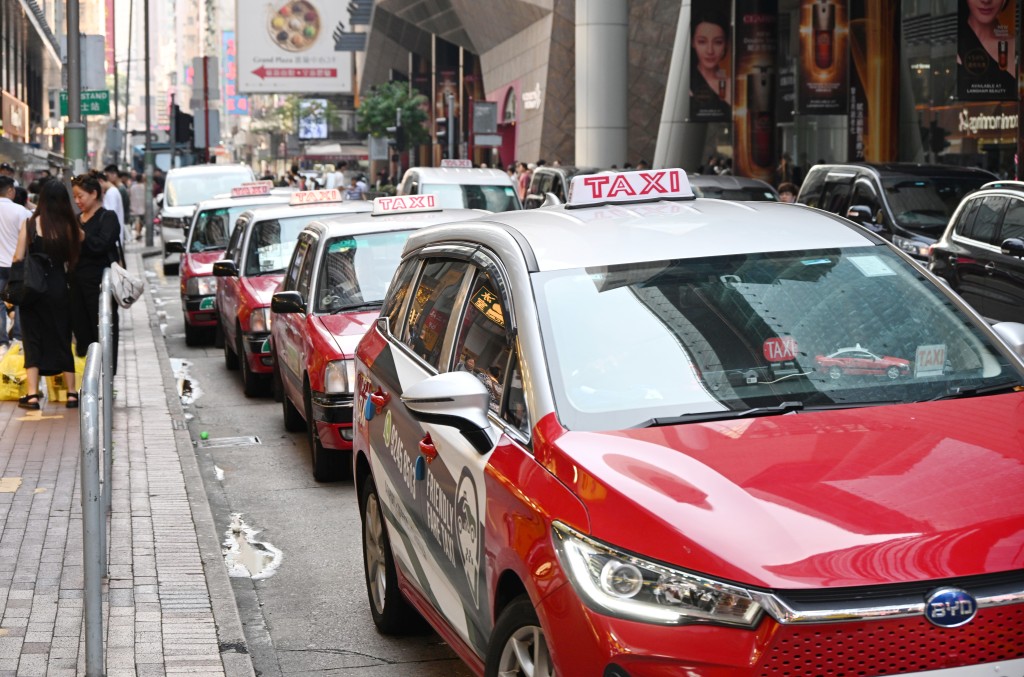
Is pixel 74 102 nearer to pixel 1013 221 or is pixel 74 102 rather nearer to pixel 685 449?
pixel 1013 221

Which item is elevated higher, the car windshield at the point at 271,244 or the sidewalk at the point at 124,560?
the car windshield at the point at 271,244

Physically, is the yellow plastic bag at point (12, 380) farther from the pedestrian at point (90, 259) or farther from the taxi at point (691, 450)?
the taxi at point (691, 450)

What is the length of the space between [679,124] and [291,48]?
1538cm

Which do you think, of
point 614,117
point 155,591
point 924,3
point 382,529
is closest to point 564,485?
point 382,529

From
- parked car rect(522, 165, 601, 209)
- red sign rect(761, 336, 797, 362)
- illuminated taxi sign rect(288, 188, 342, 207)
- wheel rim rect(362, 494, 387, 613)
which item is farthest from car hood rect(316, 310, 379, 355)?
parked car rect(522, 165, 601, 209)

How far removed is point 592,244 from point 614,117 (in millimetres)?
42159

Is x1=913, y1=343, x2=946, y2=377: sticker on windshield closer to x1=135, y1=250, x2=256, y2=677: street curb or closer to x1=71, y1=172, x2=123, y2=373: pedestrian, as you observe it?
x1=135, y1=250, x2=256, y2=677: street curb

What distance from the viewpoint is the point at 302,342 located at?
10.5 metres

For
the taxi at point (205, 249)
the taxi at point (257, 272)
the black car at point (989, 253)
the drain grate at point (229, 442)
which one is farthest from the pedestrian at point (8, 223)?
the black car at point (989, 253)

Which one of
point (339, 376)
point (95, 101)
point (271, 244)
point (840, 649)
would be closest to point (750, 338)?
point (840, 649)

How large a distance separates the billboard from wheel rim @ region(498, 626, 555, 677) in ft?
156

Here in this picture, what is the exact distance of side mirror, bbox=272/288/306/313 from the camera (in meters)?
10.2

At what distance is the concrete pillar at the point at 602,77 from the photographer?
46.2 m

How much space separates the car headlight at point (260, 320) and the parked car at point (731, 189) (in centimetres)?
1030
